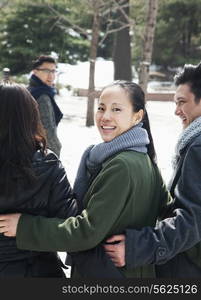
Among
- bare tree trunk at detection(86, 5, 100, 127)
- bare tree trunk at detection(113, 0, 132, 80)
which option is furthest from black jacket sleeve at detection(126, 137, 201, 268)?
bare tree trunk at detection(113, 0, 132, 80)

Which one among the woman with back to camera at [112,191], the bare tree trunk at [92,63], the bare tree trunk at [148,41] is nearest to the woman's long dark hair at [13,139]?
the woman with back to camera at [112,191]

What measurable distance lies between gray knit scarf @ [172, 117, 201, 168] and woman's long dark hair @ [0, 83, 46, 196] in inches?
26.6

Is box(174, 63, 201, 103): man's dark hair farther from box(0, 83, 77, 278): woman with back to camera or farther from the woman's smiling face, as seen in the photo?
box(0, 83, 77, 278): woman with back to camera

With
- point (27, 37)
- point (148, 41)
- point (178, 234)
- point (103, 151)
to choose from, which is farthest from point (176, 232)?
point (27, 37)

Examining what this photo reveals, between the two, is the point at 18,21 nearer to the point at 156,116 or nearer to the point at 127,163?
the point at 156,116

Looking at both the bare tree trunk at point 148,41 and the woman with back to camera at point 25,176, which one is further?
the bare tree trunk at point 148,41

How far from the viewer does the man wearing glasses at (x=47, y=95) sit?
459 centimetres

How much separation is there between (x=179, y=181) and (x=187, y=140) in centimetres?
19

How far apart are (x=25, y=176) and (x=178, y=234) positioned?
2.13 ft

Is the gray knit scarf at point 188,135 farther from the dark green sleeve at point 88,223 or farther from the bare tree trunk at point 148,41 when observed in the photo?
the bare tree trunk at point 148,41

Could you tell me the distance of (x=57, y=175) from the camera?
195 centimetres

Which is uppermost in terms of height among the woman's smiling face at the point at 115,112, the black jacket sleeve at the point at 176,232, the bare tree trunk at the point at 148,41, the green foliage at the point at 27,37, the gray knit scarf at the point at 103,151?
the green foliage at the point at 27,37

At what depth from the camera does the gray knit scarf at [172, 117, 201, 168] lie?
210 centimetres

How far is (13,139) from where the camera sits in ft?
6.19
